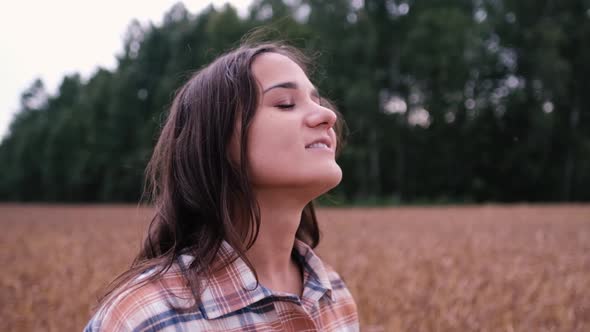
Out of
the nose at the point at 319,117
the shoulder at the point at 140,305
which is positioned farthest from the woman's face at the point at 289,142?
the shoulder at the point at 140,305

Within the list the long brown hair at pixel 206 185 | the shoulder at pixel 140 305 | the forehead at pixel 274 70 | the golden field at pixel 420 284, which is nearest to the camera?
the shoulder at pixel 140 305

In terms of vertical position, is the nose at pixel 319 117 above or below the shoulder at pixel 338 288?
above

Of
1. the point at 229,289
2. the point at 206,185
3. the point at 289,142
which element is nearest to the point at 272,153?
the point at 289,142

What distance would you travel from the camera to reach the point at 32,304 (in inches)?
83.6

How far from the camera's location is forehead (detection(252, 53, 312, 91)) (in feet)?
3.76

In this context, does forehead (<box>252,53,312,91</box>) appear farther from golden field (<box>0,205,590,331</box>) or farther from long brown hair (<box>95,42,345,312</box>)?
golden field (<box>0,205,590,331</box>)

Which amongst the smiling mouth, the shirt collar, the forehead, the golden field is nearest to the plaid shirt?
the shirt collar

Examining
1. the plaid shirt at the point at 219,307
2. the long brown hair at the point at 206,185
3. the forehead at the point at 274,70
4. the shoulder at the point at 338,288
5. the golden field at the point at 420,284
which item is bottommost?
the golden field at the point at 420,284

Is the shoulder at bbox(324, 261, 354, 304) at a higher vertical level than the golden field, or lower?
higher

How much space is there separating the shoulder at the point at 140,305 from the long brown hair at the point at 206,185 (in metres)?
0.03

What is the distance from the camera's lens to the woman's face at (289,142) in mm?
1050

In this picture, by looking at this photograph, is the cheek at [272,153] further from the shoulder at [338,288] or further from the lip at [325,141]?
the shoulder at [338,288]

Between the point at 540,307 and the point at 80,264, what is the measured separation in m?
2.63

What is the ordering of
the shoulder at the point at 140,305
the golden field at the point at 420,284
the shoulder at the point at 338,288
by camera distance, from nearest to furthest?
the shoulder at the point at 140,305, the shoulder at the point at 338,288, the golden field at the point at 420,284
